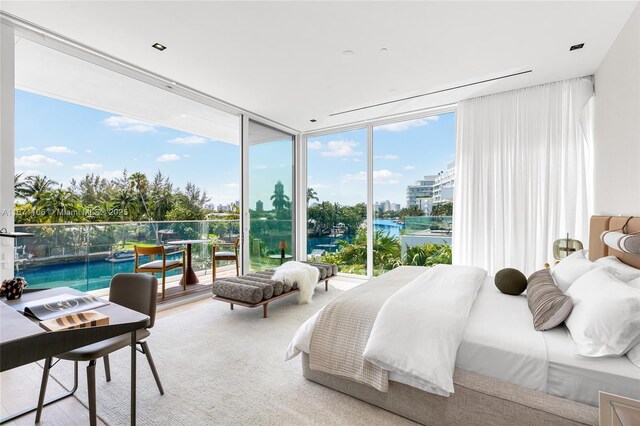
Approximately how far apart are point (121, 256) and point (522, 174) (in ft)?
19.9

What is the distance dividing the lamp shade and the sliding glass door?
13.3 ft

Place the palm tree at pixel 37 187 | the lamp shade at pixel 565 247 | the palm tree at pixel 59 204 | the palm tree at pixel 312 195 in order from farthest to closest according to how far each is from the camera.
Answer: the palm tree at pixel 312 195 < the palm tree at pixel 59 204 < the palm tree at pixel 37 187 < the lamp shade at pixel 565 247

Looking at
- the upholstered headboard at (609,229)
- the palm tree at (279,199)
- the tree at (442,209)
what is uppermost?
the palm tree at (279,199)

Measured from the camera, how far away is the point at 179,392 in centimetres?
202

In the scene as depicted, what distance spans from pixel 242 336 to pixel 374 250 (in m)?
3.11

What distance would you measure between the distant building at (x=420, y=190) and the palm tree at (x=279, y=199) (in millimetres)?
2343

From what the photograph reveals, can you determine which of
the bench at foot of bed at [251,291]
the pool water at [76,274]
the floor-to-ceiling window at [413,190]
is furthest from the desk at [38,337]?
the floor-to-ceiling window at [413,190]

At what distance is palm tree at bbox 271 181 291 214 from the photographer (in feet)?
18.5

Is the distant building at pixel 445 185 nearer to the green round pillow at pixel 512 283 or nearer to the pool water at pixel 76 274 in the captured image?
the green round pillow at pixel 512 283

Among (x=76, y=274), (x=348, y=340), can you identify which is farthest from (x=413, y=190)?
(x=76, y=274)

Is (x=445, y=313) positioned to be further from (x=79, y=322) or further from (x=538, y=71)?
(x=538, y=71)

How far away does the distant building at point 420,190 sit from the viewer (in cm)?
490

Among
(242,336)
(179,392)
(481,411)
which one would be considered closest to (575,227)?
(481,411)

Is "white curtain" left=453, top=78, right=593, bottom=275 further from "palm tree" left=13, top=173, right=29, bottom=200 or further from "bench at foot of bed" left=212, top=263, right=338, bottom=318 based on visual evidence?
"palm tree" left=13, top=173, right=29, bottom=200
